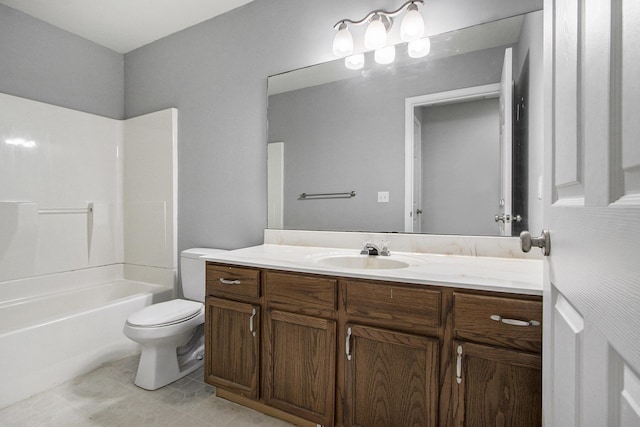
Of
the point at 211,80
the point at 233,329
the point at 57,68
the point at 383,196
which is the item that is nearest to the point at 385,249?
the point at 383,196

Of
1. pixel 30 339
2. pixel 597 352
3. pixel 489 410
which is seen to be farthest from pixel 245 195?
pixel 597 352

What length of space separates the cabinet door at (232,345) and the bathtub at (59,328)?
0.95 meters

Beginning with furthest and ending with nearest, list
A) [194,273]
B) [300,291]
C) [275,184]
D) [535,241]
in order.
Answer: [194,273] < [275,184] < [300,291] < [535,241]

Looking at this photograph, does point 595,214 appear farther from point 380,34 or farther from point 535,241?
point 380,34

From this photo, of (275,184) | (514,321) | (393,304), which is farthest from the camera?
(275,184)

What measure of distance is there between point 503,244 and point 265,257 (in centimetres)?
117

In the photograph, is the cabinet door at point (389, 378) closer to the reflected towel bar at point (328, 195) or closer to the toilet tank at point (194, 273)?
the reflected towel bar at point (328, 195)

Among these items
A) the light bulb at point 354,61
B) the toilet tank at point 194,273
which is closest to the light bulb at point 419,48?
the light bulb at point 354,61

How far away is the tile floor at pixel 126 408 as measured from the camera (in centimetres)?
161

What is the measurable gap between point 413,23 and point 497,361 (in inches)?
64.1

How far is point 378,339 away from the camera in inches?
50.3

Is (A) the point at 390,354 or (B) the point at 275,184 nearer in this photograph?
(A) the point at 390,354

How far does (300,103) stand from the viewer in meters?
2.10

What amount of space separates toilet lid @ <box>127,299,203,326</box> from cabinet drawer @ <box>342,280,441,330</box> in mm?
1103
